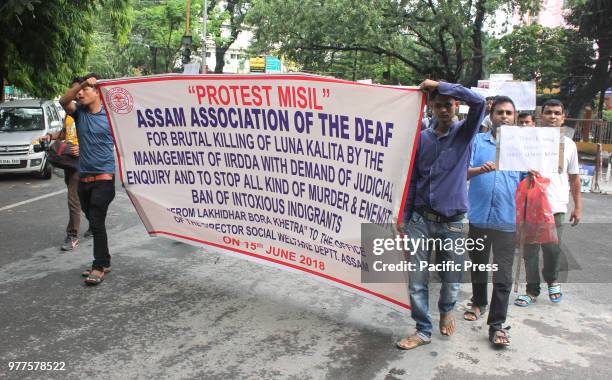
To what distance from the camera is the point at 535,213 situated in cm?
475

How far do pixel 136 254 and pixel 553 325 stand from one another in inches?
173

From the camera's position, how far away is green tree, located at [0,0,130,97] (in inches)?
384

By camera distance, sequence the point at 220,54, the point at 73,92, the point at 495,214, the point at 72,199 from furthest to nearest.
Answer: the point at 220,54 → the point at 72,199 → the point at 73,92 → the point at 495,214

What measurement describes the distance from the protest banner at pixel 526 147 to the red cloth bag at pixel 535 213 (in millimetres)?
656

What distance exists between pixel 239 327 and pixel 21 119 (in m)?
11.0

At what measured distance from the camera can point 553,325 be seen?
4.46 meters

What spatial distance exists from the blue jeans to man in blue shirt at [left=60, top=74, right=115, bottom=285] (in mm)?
3005

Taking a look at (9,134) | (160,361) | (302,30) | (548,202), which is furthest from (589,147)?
(160,361)

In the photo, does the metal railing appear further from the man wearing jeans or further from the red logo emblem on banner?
the red logo emblem on banner

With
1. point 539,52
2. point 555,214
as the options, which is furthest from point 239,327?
point 539,52

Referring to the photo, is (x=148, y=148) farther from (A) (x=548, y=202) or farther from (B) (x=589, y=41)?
(B) (x=589, y=41)

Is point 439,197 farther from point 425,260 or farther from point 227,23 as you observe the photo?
point 227,23

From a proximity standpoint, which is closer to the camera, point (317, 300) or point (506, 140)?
point (506, 140)

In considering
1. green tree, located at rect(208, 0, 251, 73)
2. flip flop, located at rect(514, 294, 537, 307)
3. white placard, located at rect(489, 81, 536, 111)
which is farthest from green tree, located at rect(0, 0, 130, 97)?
green tree, located at rect(208, 0, 251, 73)
